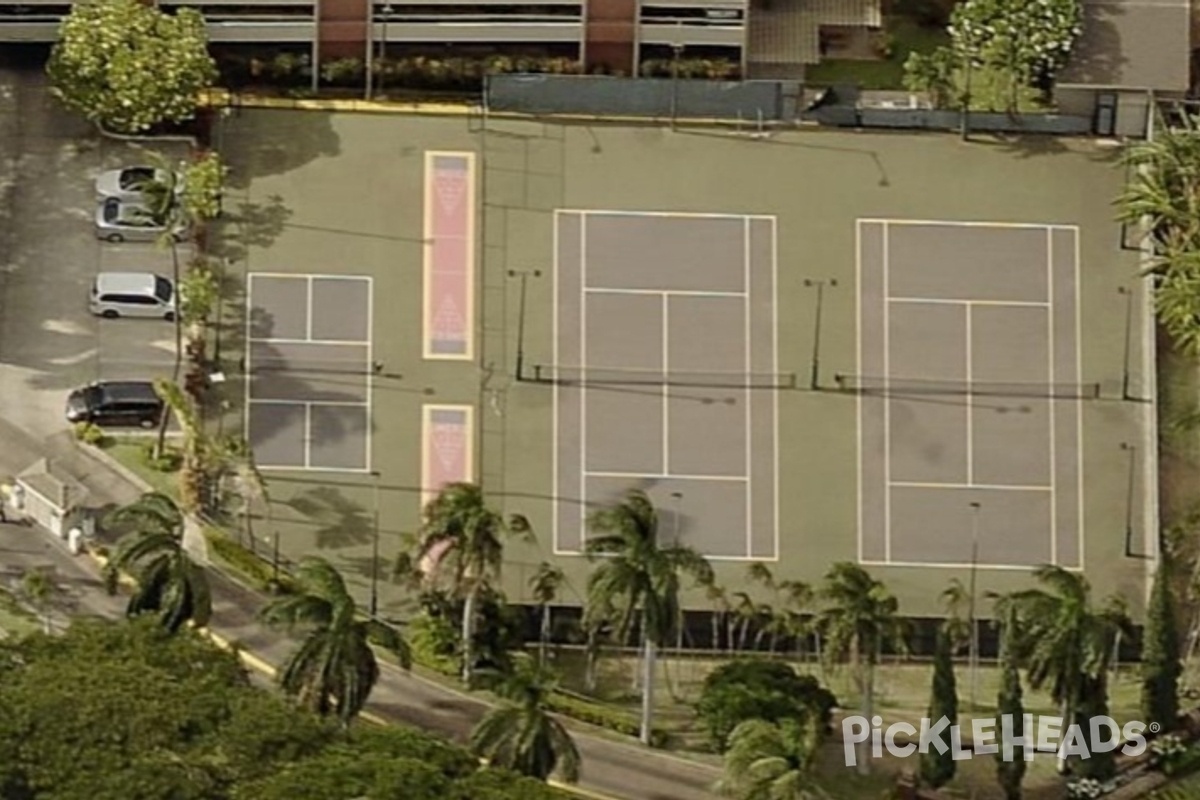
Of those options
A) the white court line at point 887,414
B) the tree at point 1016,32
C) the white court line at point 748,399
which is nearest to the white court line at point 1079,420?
the white court line at point 887,414

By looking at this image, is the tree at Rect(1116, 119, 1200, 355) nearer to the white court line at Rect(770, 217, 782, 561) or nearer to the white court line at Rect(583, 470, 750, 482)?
the white court line at Rect(770, 217, 782, 561)

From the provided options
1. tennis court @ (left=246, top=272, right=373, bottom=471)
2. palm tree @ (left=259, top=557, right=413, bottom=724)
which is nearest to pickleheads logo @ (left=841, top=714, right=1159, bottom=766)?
palm tree @ (left=259, top=557, right=413, bottom=724)

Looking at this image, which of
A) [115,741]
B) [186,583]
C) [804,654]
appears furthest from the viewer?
[804,654]

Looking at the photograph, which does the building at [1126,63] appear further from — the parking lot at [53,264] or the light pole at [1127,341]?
the parking lot at [53,264]

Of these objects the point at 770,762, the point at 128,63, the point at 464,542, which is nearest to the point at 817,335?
the point at 464,542

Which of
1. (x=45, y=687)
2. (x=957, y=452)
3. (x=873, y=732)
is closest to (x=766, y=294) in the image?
(x=957, y=452)

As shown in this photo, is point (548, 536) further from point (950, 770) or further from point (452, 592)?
point (950, 770)
